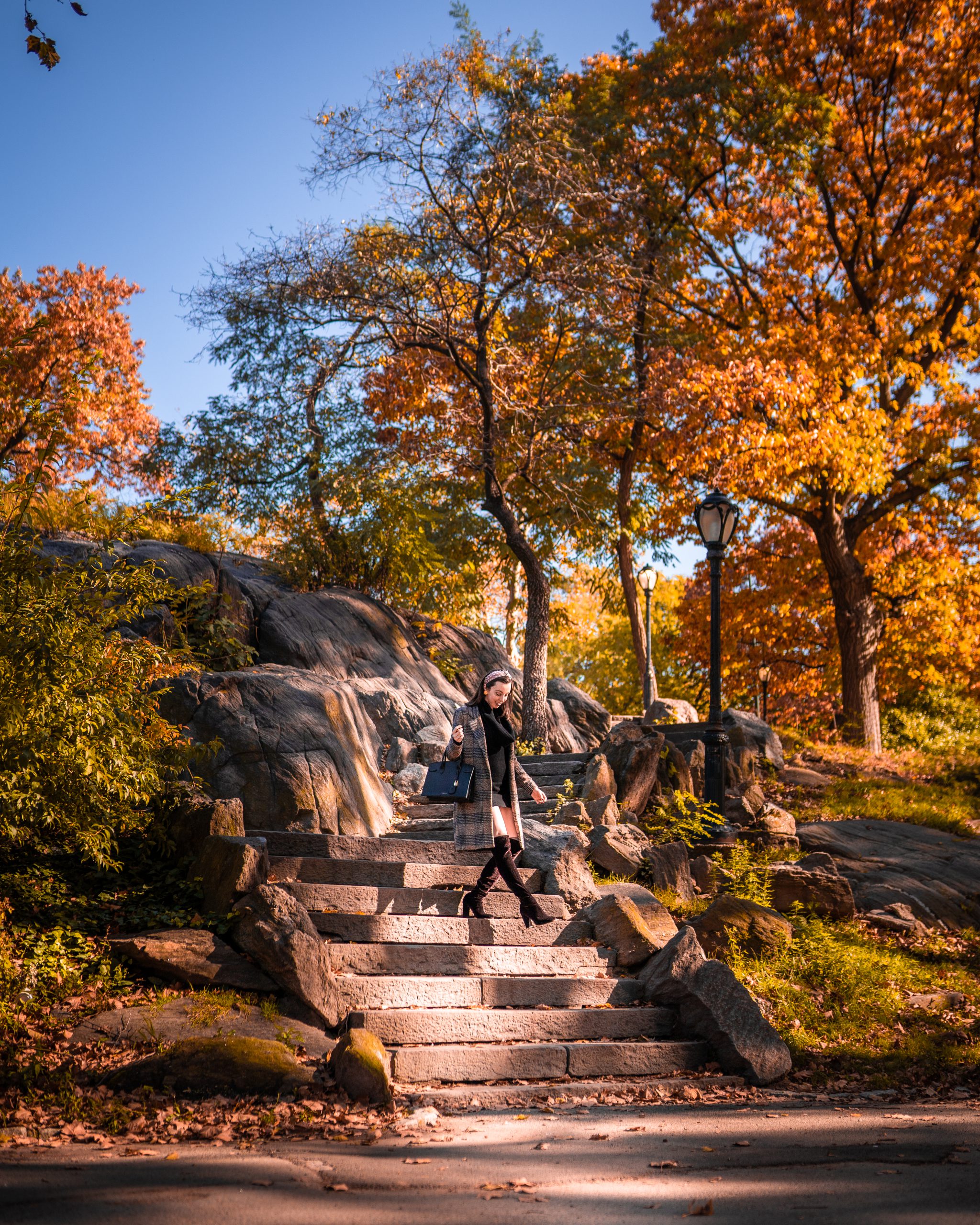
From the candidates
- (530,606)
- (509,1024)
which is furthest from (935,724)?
(509,1024)

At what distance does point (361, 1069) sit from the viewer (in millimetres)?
5176

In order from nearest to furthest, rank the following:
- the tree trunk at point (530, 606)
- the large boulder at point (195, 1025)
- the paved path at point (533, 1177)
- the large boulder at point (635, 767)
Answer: the paved path at point (533, 1177)
the large boulder at point (195, 1025)
the large boulder at point (635, 767)
the tree trunk at point (530, 606)

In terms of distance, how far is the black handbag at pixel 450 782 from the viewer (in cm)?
730

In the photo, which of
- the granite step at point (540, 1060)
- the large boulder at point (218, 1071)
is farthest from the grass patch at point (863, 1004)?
the large boulder at point (218, 1071)

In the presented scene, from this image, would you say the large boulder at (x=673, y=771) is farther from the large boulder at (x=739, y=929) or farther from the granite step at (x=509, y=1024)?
the granite step at (x=509, y=1024)

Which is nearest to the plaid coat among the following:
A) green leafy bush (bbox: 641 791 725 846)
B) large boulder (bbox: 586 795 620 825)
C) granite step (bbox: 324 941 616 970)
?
granite step (bbox: 324 941 616 970)

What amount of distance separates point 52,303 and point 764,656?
20952 mm

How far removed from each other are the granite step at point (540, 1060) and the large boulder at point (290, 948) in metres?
0.56

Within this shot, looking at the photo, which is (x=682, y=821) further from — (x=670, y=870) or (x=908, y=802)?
(x=908, y=802)

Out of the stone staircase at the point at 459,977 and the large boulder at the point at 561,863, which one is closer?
the stone staircase at the point at 459,977

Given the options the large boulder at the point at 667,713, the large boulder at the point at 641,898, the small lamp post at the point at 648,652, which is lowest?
the large boulder at the point at 641,898

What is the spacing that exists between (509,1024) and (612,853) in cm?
317

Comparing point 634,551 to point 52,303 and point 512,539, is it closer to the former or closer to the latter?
point 512,539

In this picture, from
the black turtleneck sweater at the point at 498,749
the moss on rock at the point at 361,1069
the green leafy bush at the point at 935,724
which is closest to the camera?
the moss on rock at the point at 361,1069
